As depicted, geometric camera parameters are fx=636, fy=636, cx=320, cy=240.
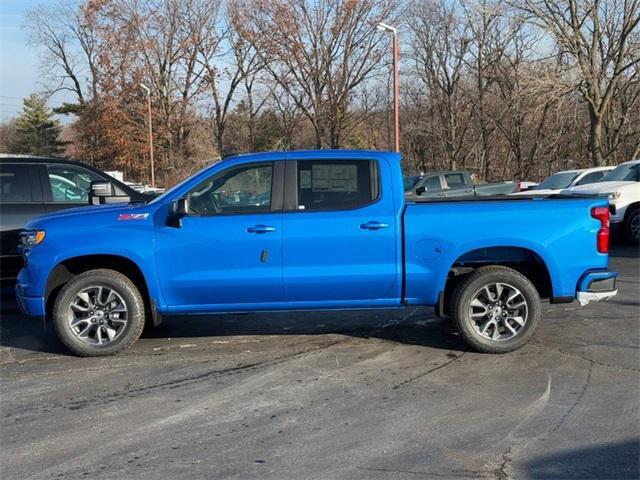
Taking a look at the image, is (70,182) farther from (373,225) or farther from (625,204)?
(625,204)

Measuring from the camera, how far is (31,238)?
5.92 metres

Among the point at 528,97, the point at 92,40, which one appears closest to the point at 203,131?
the point at 92,40

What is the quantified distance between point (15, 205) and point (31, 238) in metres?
2.58

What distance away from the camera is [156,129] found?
49.2 metres

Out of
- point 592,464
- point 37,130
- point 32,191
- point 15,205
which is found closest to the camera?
point 592,464

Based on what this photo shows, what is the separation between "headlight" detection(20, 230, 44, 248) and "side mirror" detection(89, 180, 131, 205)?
1655 millimetres

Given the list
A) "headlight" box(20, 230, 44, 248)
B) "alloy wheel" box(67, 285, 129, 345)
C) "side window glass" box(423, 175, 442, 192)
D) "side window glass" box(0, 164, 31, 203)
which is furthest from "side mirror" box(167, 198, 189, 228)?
"side window glass" box(423, 175, 442, 192)

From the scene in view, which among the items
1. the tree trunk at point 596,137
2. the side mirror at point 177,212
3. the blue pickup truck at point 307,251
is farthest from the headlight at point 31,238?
the tree trunk at point 596,137

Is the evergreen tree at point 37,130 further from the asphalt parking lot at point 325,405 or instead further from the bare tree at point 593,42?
the asphalt parking lot at point 325,405

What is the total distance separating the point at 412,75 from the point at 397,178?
126 ft

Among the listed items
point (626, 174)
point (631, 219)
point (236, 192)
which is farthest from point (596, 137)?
point (236, 192)

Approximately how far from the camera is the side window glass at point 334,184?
587 centimetres

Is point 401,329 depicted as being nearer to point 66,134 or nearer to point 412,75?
point 412,75

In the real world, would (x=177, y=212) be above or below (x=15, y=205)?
below
